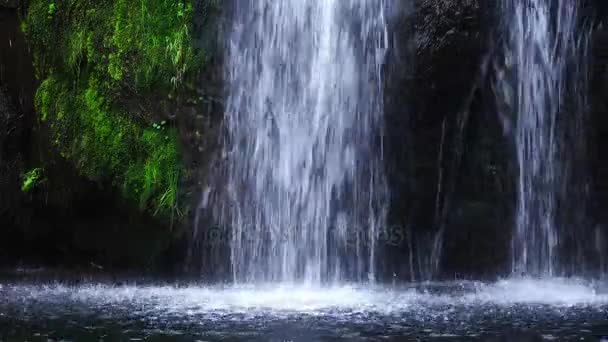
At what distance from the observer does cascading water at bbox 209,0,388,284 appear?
29.6ft

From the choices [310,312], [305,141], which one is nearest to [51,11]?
[305,141]

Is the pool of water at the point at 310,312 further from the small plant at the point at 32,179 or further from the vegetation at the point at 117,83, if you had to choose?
the vegetation at the point at 117,83

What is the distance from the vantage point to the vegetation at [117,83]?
364 inches

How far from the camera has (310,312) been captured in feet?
22.0

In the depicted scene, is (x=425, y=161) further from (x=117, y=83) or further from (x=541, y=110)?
(x=117, y=83)

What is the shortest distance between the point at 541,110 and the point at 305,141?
2.74 metres

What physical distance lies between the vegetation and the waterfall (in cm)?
380

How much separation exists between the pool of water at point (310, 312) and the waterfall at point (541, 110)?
0.59m

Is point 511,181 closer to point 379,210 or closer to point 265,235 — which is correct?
point 379,210

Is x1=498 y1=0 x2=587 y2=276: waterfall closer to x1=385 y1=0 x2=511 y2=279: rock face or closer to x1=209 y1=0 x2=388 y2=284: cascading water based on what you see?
x1=385 y1=0 x2=511 y2=279: rock face

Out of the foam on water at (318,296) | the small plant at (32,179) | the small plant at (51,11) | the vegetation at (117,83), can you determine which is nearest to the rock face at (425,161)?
the vegetation at (117,83)

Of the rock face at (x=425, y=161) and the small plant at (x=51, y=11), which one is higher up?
the small plant at (x=51, y=11)

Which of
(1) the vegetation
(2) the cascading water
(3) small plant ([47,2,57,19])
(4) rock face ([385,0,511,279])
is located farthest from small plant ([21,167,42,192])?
(4) rock face ([385,0,511,279])

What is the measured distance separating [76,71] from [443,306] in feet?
17.6
